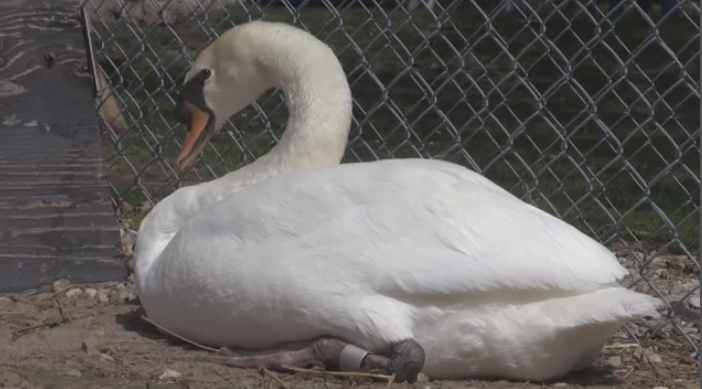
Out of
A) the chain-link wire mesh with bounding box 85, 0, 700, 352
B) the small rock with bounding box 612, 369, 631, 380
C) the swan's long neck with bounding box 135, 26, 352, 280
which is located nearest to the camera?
the small rock with bounding box 612, 369, 631, 380

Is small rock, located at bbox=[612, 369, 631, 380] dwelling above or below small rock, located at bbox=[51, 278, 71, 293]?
above

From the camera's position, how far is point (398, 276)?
372 cm

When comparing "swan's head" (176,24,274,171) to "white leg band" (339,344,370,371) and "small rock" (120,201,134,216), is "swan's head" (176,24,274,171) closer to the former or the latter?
"white leg band" (339,344,370,371)

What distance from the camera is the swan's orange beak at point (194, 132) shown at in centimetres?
483

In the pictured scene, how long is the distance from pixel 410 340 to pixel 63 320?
1407 millimetres

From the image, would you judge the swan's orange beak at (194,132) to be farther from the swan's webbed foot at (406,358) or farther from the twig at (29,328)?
the swan's webbed foot at (406,358)

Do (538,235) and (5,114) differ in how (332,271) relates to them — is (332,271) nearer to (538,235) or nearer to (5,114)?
(538,235)

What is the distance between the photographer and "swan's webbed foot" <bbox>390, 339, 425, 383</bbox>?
12.1ft

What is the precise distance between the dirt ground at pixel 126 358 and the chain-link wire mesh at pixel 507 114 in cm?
Result: 24

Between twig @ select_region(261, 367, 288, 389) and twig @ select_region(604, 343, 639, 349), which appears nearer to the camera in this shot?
twig @ select_region(261, 367, 288, 389)

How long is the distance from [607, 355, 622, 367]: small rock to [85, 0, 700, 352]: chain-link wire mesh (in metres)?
0.26

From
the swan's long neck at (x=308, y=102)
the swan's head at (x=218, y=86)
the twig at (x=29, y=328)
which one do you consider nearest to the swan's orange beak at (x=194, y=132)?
the swan's head at (x=218, y=86)

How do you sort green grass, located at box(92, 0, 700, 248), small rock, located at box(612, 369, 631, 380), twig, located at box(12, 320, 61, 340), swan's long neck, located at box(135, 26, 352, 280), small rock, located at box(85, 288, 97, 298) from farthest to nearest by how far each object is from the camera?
green grass, located at box(92, 0, 700, 248) → small rock, located at box(85, 288, 97, 298) → swan's long neck, located at box(135, 26, 352, 280) → twig, located at box(12, 320, 61, 340) → small rock, located at box(612, 369, 631, 380)

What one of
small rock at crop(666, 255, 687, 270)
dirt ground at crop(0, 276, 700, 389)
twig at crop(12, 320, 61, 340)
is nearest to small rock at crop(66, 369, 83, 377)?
dirt ground at crop(0, 276, 700, 389)
